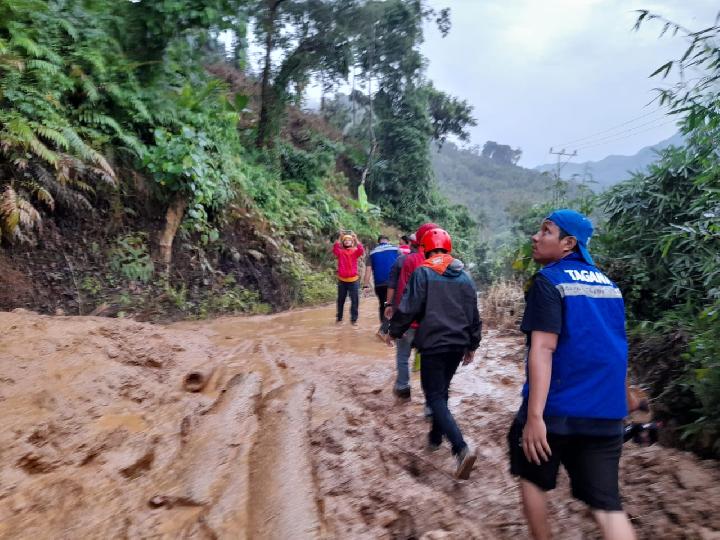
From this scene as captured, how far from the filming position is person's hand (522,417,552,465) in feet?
7.45

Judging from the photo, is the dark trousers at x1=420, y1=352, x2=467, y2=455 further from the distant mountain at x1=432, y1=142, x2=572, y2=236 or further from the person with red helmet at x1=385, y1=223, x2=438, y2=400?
the distant mountain at x1=432, y1=142, x2=572, y2=236

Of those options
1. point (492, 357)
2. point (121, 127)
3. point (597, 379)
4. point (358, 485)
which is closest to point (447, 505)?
point (358, 485)

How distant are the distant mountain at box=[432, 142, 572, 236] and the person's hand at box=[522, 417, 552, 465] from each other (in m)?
54.5

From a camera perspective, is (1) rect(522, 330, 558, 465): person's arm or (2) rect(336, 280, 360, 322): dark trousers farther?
(2) rect(336, 280, 360, 322): dark trousers

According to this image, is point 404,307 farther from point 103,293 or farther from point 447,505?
point 103,293

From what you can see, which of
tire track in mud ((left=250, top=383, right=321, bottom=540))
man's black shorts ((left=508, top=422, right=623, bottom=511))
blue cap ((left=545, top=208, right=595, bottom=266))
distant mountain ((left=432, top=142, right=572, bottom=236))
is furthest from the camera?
distant mountain ((left=432, top=142, right=572, bottom=236))

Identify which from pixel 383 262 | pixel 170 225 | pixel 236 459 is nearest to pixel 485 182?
pixel 170 225

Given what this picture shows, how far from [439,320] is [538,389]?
5.12 ft

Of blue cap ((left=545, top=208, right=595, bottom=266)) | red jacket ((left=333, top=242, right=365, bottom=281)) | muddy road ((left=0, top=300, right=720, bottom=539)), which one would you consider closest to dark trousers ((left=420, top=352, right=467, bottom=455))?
muddy road ((left=0, top=300, right=720, bottom=539))

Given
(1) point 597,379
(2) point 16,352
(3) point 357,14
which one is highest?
(3) point 357,14

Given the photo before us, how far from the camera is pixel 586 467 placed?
2.30 meters

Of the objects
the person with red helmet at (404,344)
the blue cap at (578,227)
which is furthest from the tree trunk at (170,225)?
the blue cap at (578,227)

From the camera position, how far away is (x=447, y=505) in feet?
9.86

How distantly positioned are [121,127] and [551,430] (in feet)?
30.4
